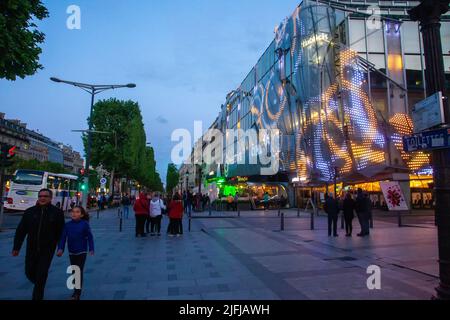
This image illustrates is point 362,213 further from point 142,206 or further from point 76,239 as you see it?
point 76,239

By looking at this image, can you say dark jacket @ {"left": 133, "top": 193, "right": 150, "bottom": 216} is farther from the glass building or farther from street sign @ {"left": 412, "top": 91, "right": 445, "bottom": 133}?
the glass building

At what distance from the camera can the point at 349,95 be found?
27.3 m

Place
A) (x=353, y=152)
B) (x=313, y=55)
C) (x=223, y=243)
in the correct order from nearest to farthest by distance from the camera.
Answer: (x=223, y=243) → (x=353, y=152) → (x=313, y=55)

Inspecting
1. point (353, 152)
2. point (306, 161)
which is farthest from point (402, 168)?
point (306, 161)

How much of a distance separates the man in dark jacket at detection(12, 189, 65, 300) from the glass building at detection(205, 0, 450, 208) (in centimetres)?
2282

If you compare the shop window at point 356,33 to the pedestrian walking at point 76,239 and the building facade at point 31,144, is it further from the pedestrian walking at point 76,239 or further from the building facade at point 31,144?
the building facade at point 31,144

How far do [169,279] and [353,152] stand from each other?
23184 millimetres

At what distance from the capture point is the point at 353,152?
89.7 feet

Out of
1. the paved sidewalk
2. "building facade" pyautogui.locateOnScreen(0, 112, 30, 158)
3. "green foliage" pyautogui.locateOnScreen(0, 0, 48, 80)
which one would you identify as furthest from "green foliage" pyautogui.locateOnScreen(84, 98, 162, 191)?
"building facade" pyautogui.locateOnScreen(0, 112, 30, 158)

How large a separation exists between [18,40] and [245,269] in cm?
862

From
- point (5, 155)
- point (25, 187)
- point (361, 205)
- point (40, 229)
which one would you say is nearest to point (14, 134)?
point (25, 187)

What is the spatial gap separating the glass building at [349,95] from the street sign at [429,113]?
20.8 metres
